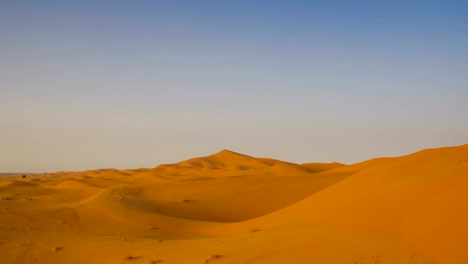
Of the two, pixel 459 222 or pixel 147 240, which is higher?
pixel 459 222

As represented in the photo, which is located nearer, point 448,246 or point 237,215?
point 448,246

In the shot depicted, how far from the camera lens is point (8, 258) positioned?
41.3ft

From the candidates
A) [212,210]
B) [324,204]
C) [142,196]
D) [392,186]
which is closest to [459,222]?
[392,186]

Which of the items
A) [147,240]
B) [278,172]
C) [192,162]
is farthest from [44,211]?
[192,162]

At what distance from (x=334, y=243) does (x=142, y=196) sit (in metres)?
19.7

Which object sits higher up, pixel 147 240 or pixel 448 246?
pixel 448 246

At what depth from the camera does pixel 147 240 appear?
13930 millimetres

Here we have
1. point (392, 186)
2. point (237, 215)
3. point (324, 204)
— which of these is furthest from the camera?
point (237, 215)

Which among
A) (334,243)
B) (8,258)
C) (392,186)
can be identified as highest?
(392,186)

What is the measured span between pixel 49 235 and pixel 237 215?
8.82m

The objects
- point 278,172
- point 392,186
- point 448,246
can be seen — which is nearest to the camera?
point 448,246

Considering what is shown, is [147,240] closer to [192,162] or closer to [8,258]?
[8,258]

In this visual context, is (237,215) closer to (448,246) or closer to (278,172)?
(448,246)

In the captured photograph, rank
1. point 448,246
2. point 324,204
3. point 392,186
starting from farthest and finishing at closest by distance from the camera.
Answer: point 324,204
point 392,186
point 448,246
